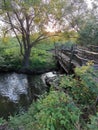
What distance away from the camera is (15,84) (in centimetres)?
1435

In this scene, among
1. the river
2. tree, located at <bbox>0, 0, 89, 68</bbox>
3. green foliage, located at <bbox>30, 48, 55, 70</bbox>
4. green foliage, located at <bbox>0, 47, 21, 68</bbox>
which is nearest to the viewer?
the river

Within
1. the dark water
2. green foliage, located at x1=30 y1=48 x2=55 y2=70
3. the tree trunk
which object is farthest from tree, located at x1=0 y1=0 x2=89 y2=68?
the dark water

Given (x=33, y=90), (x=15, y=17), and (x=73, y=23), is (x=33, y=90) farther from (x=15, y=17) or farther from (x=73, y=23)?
(x=73, y=23)

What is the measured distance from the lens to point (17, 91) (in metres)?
12.6

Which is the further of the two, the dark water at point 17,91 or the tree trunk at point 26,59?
the tree trunk at point 26,59

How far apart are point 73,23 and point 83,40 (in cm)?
445

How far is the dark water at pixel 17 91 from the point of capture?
9.57 m

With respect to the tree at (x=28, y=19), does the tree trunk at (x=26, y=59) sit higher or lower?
lower

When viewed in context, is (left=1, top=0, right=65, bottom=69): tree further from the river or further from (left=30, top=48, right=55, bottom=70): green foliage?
the river

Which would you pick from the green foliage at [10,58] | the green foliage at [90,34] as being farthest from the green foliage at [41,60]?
the green foliage at [90,34]

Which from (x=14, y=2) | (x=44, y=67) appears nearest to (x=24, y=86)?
(x=44, y=67)

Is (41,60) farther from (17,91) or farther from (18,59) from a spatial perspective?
(17,91)

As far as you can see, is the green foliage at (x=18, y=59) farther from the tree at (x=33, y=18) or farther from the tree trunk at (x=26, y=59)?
the tree at (x=33, y=18)

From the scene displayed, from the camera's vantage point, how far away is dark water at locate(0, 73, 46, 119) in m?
9.57
